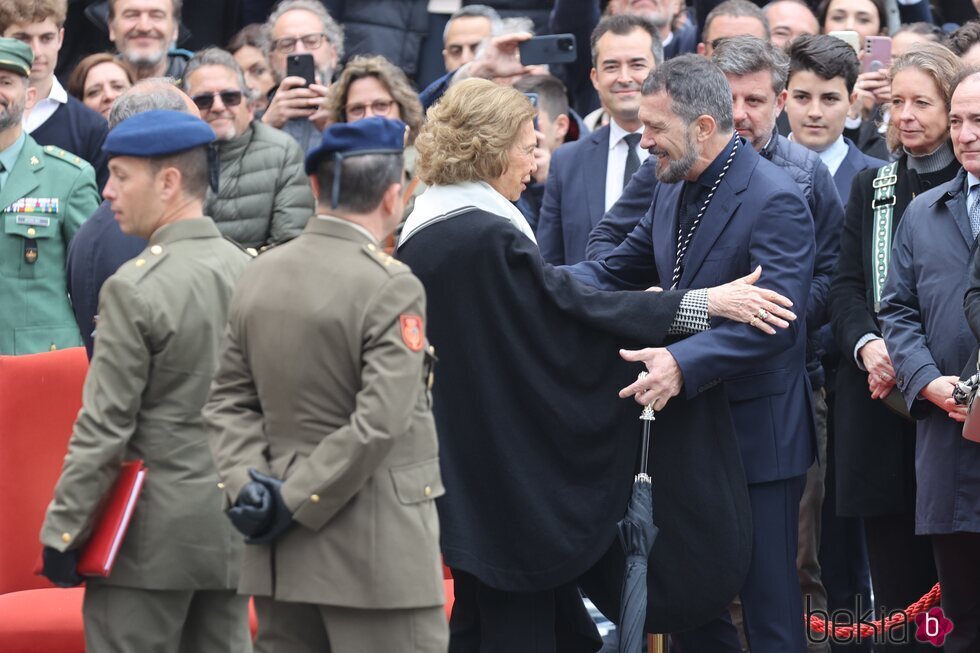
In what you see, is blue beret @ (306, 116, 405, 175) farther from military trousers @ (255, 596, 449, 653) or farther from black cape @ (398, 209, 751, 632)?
military trousers @ (255, 596, 449, 653)

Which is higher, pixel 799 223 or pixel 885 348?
pixel 799 223

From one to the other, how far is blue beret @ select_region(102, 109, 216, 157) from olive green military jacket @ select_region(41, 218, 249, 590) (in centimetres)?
21

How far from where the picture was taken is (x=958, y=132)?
5129mm

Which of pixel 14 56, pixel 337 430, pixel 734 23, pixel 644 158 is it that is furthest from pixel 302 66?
pixel 337 430

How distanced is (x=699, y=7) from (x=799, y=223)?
4226 millimetres

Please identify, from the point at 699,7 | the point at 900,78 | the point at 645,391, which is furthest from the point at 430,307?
the point at 699,7

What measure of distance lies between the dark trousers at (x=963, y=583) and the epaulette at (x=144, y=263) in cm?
279

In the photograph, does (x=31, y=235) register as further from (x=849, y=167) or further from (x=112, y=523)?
(x=849, y=167)

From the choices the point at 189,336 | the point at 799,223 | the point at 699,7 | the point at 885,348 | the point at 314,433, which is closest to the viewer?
the point at 314,433

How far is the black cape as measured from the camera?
454 cm

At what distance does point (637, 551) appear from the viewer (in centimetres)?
461

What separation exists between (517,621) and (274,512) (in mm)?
1318

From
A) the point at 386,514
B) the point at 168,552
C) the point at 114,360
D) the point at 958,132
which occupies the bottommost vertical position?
the point at 168,552

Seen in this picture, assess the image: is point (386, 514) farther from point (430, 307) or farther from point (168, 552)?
point (430, 307)
